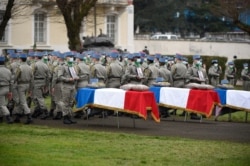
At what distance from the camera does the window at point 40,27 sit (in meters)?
55.9

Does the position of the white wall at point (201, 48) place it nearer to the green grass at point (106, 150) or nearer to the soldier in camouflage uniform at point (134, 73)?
the soldier in camouflage uniform at point (134, 73)

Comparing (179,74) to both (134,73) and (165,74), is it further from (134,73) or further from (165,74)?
(134,73)

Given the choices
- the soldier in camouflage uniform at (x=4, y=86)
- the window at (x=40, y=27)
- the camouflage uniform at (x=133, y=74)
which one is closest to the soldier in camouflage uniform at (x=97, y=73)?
the camouflage uniform at (x=133, y=74)

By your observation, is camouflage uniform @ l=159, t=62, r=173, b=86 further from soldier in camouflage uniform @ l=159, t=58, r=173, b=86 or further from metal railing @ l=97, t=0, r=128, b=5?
metal railing @ l=97, t=0, r=128, b=5

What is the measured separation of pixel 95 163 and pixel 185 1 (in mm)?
69041

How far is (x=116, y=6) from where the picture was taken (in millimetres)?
61094

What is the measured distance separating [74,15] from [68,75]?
18.1 metres

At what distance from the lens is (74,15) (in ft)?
139

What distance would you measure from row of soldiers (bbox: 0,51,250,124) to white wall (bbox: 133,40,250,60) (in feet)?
92.8

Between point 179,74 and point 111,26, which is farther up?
point 111,26

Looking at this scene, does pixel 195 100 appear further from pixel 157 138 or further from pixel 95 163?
pixel 95 163

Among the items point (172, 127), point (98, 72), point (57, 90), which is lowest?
point (172, 127)

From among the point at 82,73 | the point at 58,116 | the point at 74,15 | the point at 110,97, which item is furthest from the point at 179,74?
the point at 74,15

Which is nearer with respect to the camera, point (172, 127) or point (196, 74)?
point (172, 127)
